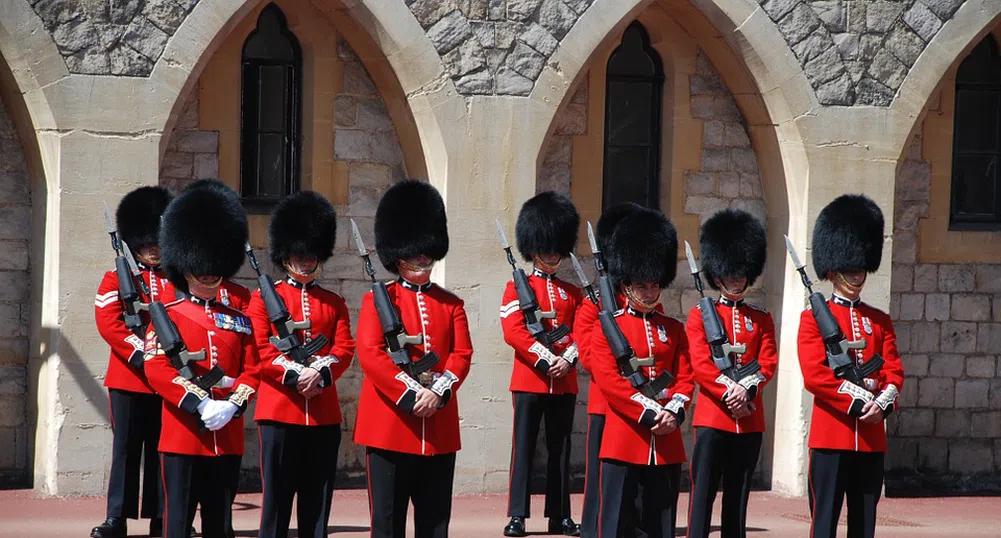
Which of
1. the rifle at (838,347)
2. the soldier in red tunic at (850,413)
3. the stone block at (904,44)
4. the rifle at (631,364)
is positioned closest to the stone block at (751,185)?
the stone block at (904,44)

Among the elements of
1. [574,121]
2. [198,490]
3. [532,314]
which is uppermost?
[574,121]

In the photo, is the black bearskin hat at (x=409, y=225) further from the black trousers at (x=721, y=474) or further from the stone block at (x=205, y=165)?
the stone block at (x=205, y=165)

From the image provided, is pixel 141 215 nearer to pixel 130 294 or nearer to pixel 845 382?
pixel 130 294

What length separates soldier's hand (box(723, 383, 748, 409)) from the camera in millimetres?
6109

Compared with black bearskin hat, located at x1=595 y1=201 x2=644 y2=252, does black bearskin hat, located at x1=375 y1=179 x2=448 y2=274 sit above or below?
below

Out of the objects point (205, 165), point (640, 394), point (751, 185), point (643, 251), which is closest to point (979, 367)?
point (751, 185)

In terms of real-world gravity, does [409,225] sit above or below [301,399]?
above

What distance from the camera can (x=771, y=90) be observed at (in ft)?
28.0

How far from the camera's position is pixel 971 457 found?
30.8ft

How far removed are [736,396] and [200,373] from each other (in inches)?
82.7

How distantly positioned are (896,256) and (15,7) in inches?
200

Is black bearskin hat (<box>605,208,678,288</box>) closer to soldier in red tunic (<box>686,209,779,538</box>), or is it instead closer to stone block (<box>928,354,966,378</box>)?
soldier in red tunic (<box>686,209,779,538</box>)

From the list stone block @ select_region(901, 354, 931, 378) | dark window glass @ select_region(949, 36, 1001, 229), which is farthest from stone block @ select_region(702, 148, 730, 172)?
stone block @ select_region(901, 354, 931, 378)

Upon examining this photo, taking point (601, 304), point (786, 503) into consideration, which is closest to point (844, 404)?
point (601, 304)
